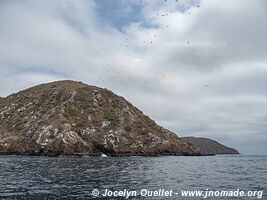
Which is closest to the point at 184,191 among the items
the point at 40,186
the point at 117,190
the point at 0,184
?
the point at 117,190

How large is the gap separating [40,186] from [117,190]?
1135cm

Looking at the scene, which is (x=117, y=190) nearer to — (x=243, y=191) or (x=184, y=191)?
(x=184, y=191)

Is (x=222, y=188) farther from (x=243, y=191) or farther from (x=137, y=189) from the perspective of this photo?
(x=137, y=189)

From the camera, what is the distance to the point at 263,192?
44344 mm

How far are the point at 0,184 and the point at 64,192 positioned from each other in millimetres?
12664

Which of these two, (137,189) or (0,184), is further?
(0,184)

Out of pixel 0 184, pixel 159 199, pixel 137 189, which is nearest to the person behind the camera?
pixel 159 199

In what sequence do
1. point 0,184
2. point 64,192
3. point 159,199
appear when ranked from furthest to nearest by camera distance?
1. point 0,184
2. point 64,192
3. point 159,199

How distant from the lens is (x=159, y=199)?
127 feet

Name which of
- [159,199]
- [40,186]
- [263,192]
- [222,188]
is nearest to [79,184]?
[40,186]

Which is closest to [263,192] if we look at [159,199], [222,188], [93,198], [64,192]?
[222,188]

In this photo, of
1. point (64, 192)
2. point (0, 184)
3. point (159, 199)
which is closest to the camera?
point (159, 199)

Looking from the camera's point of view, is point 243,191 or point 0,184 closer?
point 243,191

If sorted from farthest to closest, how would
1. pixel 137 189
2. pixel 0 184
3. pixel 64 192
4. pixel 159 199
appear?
pixel 0 184 < pixel 137 189 < pixel 64 192 < pixel 159 199
